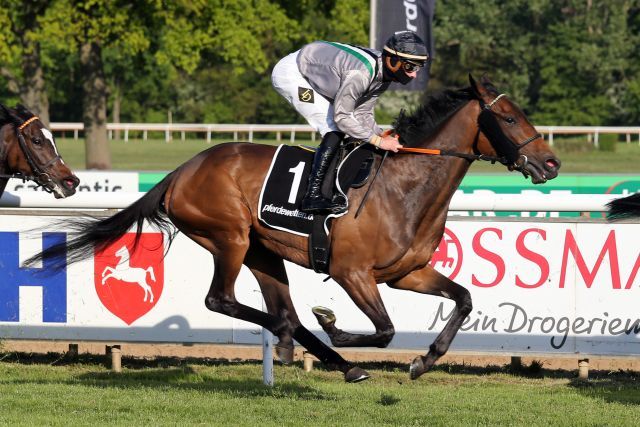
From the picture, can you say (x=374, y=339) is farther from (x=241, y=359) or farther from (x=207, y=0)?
(x=207, y=0)

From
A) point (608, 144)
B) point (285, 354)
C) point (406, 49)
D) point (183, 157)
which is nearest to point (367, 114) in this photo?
point (406, 49)

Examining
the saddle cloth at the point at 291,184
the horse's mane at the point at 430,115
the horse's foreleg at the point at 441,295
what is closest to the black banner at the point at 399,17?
the horse's mane at the point at 430,115

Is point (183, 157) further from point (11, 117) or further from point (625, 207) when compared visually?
point (625, 207)

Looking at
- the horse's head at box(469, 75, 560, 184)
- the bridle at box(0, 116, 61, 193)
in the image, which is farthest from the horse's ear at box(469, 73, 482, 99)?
the bridle at box(0, 116, 61, 193)

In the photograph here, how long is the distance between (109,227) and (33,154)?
0.80m

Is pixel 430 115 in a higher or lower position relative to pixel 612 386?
higher

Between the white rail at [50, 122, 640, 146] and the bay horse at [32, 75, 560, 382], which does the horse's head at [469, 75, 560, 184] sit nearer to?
the bay horse at [32, 75, 560, 382]

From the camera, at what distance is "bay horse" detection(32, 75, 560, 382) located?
5.58 metres

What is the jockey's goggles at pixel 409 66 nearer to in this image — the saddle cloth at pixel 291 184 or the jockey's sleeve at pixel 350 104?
the jockey's sleeve at pixel 350 104

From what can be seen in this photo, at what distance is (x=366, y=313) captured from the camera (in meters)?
5.55

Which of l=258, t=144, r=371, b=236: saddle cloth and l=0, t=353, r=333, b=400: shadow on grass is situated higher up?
l=258, t=144, r=371, b=236: saddle cloth

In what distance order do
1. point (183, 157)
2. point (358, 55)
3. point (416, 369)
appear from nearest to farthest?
1. point (416, 369)
2. point (358, 55)
3. point (183, 157)

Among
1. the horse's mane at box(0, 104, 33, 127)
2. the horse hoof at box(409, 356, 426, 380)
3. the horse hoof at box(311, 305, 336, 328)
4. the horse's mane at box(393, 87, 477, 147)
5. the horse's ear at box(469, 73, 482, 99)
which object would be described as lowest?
the horse hoof at box(409, 356, 426, 380)

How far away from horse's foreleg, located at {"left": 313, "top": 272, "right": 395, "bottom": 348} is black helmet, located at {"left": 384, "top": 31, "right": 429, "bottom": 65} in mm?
1078
